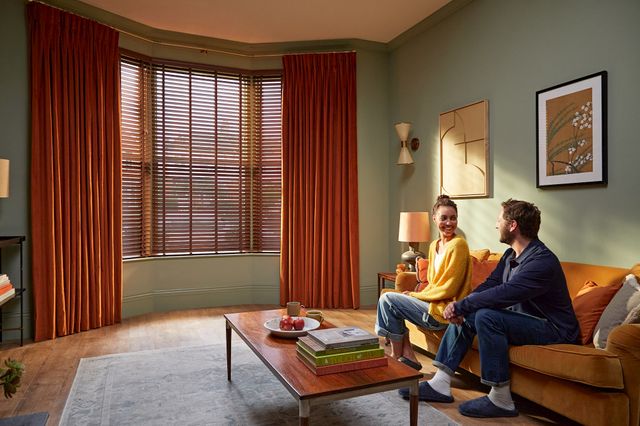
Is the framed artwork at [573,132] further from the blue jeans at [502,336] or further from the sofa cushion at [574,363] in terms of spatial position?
the sofa cushion at [574,363]

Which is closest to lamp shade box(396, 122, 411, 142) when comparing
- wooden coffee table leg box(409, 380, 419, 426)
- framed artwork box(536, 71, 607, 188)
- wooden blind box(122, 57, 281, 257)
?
wooden blind box(122, 57, 281, 257)

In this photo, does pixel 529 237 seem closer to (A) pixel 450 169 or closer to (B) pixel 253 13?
(A) pixel 450 169

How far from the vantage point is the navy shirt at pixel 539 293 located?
2.41m

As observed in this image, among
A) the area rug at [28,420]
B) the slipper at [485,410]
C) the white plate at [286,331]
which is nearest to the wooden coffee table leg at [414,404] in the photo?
the slipper at [485,410]

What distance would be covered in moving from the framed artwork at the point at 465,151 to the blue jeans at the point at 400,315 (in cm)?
136

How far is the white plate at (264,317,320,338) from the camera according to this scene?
249cm

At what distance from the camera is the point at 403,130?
4906 millimetres

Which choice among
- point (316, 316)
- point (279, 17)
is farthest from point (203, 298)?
Result: point (279, 17)

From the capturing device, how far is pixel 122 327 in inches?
171

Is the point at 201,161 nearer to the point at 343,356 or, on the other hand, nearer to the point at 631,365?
the point at 343,356

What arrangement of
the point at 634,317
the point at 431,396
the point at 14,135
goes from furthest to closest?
the point at 14,135 < the point at 431,396 < the point at 634,317

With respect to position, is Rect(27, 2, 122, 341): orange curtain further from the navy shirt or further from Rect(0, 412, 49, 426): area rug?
the navy shirt

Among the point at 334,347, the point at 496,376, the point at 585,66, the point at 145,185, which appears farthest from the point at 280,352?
the point at 145,185

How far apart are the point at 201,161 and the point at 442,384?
11.6 feet
